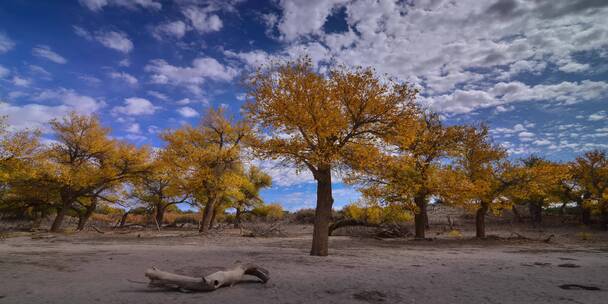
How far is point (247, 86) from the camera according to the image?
1406 centimetres

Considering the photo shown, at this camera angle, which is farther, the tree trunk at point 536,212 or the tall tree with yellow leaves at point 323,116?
the tree trunk at point 536,212

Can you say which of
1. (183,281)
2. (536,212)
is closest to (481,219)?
(536,212)

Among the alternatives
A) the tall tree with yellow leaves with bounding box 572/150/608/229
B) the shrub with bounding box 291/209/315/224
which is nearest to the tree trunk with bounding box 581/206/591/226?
the tall tree with yellow leaves with bounding box 572/150/608/229

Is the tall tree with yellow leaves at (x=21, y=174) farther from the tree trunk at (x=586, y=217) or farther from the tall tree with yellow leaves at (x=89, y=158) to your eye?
the tree trunk at (x=586, y=217)

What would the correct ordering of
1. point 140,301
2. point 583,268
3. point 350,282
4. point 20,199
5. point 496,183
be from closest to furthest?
point 140,301, point 350,282, point 583,268, point 496,183, point 20,199

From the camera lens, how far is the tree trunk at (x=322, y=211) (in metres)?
13.7

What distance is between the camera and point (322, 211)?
1378 cm

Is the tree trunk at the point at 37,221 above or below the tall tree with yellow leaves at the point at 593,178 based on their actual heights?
below

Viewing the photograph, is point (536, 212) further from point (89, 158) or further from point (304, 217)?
point (89, 158)

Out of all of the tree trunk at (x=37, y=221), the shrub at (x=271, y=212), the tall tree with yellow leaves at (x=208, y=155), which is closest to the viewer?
the tall tree with yellow leaves at (x=208, y=155)

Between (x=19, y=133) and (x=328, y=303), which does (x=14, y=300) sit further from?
(x=19, y=133)

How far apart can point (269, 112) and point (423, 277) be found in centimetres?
845

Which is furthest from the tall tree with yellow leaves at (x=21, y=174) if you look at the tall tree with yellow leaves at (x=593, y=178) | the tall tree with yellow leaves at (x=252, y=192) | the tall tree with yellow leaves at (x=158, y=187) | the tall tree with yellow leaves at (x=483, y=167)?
the tall tree with yellow leaves at (x=593, y=178)

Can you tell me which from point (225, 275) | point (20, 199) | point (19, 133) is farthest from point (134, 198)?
point (225, 275)
